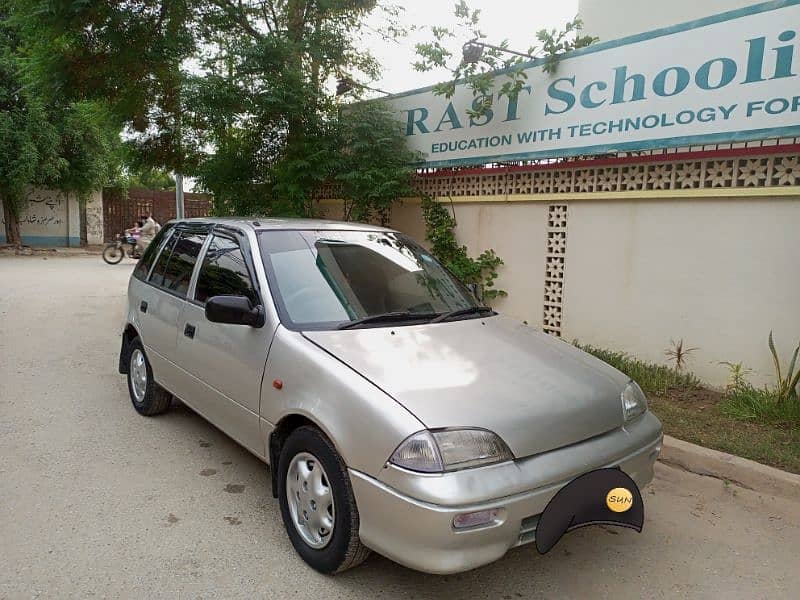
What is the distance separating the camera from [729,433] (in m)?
4.39

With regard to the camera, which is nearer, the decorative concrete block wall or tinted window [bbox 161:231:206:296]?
tinted window [bbox 161:231:206:296]

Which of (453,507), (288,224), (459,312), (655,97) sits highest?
(655,97)

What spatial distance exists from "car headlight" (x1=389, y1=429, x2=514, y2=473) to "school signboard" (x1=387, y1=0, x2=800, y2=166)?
13.3 feet

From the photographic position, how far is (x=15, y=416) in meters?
4.86

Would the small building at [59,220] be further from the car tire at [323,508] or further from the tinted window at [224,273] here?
the car tire at [323,508]

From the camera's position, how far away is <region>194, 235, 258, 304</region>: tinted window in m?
3.58

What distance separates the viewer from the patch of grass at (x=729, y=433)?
3977 mm

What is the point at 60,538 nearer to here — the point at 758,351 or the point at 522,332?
the point at 522,332

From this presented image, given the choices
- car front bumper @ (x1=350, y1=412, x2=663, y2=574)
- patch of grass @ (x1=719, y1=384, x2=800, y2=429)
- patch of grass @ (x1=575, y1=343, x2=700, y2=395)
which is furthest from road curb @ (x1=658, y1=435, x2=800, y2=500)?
car front bumper @ (x1=350, y1=412, x2=663, y2=574)

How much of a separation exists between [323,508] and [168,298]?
2.35 meters

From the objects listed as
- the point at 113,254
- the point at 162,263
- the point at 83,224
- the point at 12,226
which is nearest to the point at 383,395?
the point at 162,263

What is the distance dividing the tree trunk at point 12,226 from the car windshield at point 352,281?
21077 mm

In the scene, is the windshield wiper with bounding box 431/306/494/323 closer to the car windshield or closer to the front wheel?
the car windshield

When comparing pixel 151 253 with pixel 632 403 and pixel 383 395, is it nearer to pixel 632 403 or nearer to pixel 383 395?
pixel 383 395
